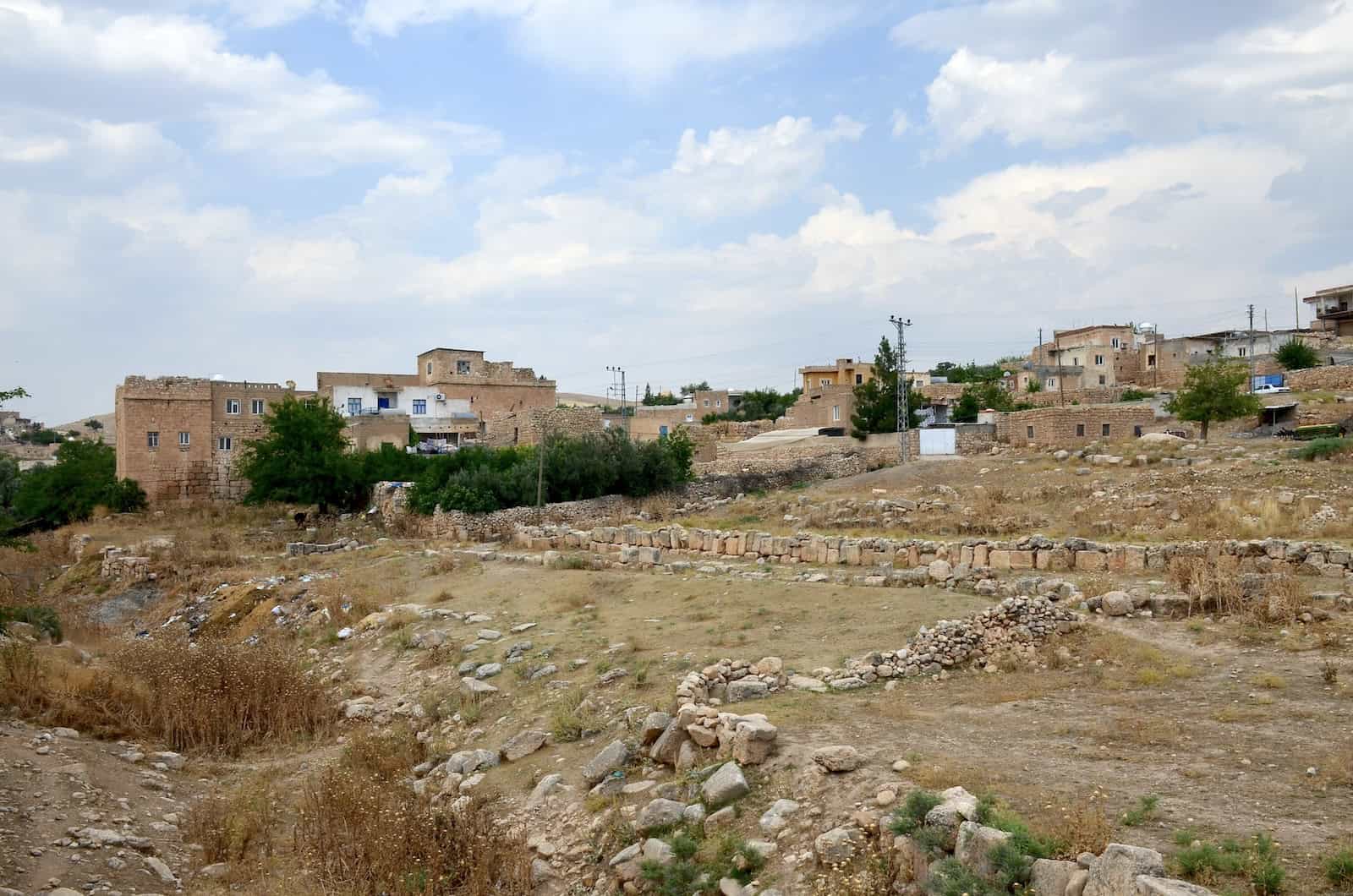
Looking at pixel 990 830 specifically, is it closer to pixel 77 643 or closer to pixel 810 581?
pixel 810 581

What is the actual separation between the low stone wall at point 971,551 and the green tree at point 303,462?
12.7 metres

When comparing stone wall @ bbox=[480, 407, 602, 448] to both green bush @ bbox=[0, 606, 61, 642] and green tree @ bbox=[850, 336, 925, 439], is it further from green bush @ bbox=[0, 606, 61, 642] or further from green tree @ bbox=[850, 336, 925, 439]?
green bush @ bbox=[0, 606, 61, 642]

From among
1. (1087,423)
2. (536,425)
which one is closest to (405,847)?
(1087,423)

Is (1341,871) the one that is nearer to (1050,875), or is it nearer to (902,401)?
(1050,875)

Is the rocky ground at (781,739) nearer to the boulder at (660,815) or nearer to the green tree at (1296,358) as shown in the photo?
the boulder at (660,815)

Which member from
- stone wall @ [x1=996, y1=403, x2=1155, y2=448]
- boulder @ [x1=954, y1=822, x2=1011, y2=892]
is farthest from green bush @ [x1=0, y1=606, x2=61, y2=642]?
stone wall @ [x1=996, y1=403, x2=1155, y2=448]

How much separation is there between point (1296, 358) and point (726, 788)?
163 feet

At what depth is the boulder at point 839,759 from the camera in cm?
677

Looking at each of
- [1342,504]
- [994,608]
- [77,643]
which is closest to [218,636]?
[77,643]

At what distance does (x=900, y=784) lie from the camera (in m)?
6.36

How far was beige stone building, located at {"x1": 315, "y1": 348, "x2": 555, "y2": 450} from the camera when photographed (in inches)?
1714

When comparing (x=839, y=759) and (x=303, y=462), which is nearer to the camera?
(x=839, y=759)

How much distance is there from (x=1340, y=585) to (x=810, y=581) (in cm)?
716

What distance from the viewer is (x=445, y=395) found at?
4488 cm
